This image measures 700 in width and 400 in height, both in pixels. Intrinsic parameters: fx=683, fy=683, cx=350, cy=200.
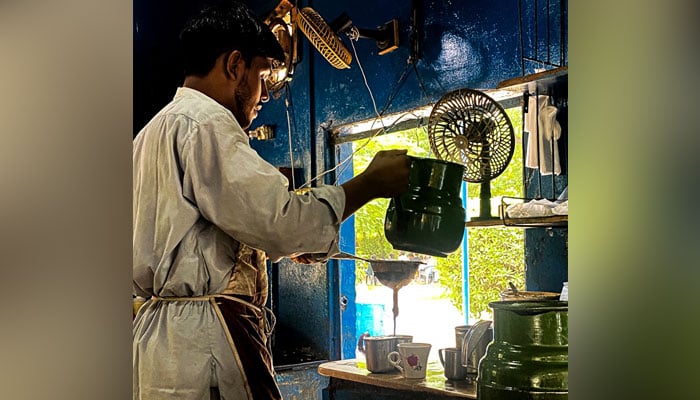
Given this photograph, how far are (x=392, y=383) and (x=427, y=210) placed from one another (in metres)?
1.01

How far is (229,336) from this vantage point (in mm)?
1326

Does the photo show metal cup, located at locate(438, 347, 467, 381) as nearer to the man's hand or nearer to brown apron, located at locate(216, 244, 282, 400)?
brown apron, located at locate(216, 244, 282, 400)

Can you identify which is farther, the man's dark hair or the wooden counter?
the wooden counter

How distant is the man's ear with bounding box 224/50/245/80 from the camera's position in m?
1.36

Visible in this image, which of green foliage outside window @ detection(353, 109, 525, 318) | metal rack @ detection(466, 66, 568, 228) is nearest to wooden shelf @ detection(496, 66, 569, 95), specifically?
metal rack @ detection(466, 66, 568, 228)

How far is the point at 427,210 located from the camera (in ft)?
4.51

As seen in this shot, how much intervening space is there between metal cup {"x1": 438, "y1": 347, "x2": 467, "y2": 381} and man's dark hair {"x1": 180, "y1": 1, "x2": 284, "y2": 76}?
115cm

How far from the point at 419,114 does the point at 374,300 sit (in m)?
0.93

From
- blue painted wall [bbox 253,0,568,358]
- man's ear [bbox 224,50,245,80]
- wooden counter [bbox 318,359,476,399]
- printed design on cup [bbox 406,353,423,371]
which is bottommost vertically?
wooden counter [bbox 318,359,476,399]

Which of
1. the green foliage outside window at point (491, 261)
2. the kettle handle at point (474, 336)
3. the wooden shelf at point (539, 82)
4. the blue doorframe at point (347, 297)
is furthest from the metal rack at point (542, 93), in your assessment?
the green foliage outside window at point (491, 261)

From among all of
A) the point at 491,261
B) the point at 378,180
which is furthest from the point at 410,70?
the point at 491,261
